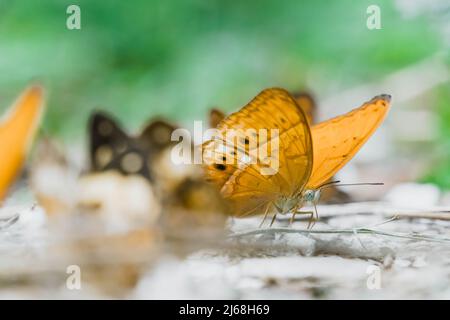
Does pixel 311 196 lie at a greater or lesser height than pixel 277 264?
greater

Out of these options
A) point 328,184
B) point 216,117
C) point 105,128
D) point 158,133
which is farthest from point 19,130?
point 328,184

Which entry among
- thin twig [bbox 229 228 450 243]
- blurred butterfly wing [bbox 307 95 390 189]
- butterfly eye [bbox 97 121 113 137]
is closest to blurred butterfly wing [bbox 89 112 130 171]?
butterfly eye [bbox 97 121 113 137]

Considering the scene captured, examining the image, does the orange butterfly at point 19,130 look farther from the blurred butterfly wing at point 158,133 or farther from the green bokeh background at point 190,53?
the blurred butterfly wing at point 158,133

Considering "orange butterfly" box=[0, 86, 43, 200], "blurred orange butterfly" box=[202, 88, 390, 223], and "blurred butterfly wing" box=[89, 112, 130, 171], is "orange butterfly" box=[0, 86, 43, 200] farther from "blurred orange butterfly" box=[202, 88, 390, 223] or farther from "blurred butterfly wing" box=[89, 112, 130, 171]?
"blurred orange butterfly" box=[202, 88, 390, 223]

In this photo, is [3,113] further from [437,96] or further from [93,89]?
[437,96]

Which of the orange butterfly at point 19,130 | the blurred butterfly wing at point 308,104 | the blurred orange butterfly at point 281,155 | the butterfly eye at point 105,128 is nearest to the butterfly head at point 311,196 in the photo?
the blurred orange butterfly at point 281,155

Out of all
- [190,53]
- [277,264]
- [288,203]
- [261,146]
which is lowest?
[277,264]

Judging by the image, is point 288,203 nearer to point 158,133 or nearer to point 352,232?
point 352,232
